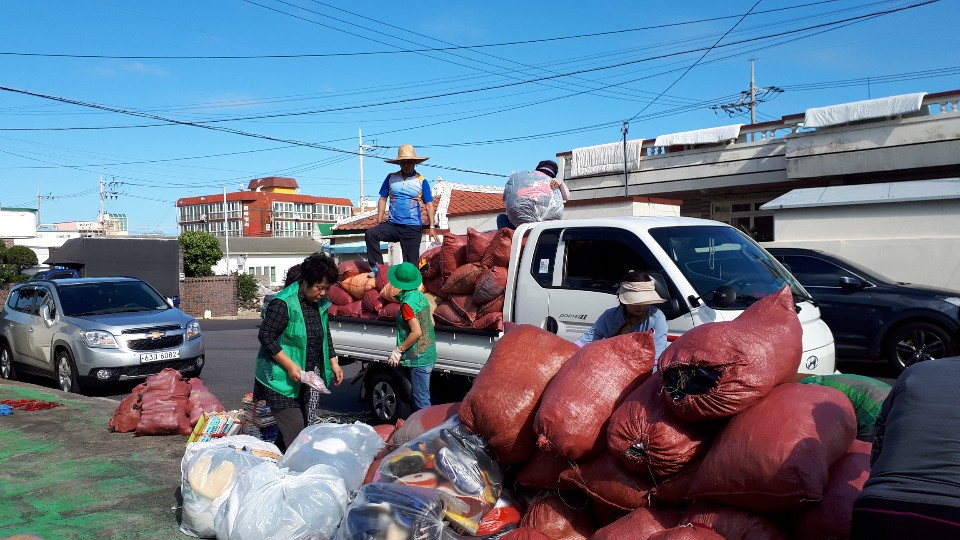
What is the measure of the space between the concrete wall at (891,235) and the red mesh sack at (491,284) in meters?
8.59

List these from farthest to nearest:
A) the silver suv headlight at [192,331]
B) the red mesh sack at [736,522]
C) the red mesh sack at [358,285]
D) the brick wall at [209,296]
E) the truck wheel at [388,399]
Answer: the brick wall at [209,296] < the silver suv headlight at [192,331] < the red mesh sack at [358,285] < the truck wheel at [388,399] < the red mesh sack at [736,522]

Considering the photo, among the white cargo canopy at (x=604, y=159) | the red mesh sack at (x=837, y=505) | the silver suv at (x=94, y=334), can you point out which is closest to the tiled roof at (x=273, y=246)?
the white cargo canopy at (x=604, y=159)

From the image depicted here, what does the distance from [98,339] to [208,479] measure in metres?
6.83

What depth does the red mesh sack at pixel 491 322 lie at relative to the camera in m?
6.86

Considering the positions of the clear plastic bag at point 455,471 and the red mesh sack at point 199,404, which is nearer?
the clear plastic bag at point 455,471

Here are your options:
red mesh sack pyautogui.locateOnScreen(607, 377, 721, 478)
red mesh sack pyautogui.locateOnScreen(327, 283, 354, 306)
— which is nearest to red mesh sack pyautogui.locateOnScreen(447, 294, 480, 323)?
A: red mesh sack pyautogui.locateOnScreen(327, 283, 354, 306)

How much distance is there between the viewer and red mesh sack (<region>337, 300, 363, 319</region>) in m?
8.45

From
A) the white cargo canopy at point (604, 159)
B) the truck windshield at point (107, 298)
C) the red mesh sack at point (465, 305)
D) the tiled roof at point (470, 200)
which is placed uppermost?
the white cargo canopy at point (604, 159)

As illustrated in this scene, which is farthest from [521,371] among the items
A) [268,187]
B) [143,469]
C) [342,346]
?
[268,187]

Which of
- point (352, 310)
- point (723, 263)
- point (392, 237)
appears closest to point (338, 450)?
A: point (723, 263)

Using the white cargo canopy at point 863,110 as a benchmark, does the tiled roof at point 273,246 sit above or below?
below

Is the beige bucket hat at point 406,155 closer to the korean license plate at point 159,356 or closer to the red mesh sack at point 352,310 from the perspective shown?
the red mesh sack at point 352,310

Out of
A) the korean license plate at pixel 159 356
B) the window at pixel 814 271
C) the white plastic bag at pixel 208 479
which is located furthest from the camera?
the window at pixel 814 271

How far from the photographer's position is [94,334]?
1061cm
